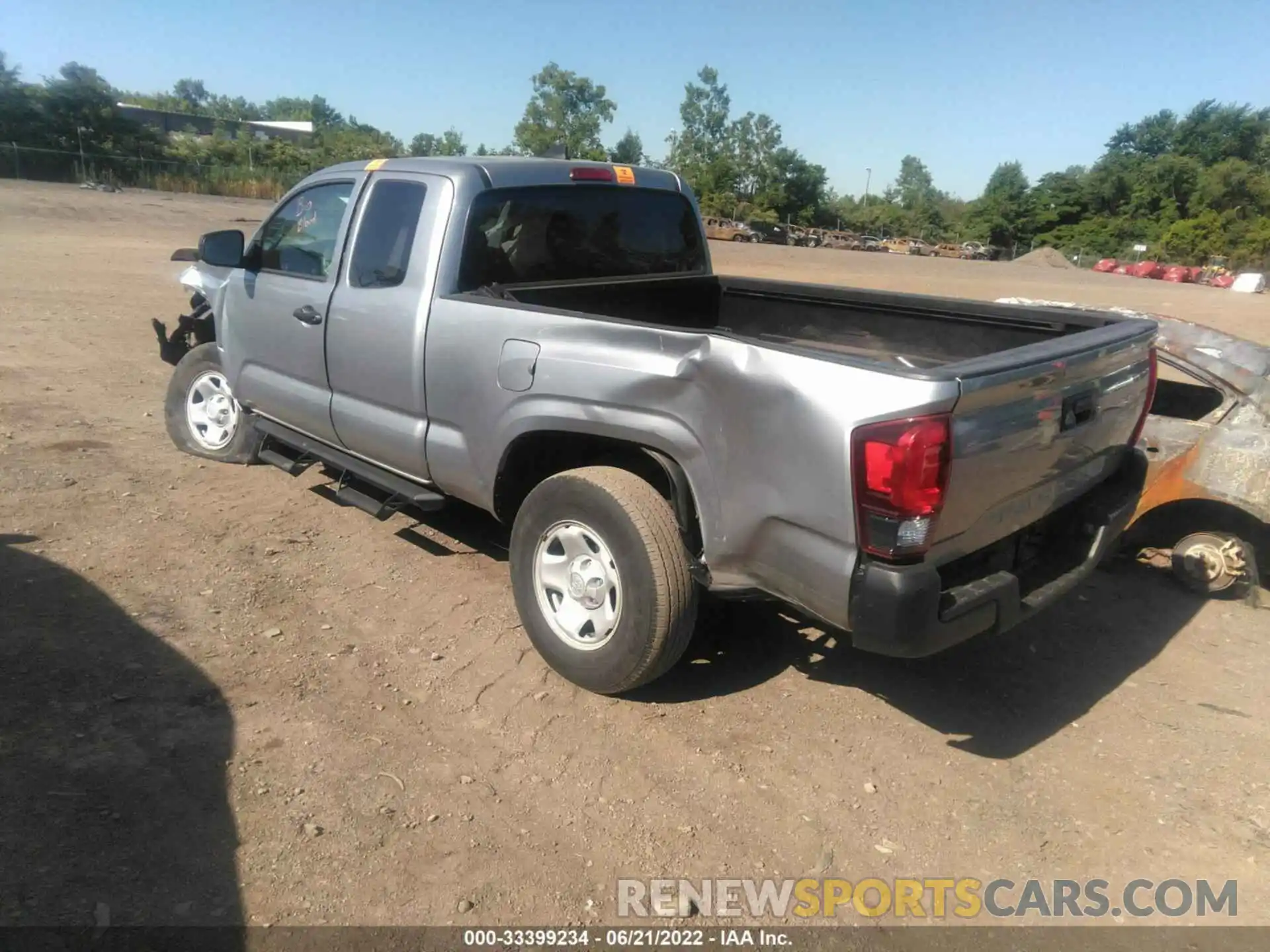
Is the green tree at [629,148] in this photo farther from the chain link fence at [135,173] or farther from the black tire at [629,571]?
the black tire at [629,571]

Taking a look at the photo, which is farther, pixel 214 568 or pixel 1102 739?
pixel 214 568

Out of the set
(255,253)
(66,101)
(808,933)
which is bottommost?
(808,933)

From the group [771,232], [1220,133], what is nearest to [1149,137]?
[1220,133]

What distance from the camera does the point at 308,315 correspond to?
4887 mm

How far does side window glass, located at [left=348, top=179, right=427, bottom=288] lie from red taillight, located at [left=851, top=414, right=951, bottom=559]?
98.7 inches

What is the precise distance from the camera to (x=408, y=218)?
4391mm

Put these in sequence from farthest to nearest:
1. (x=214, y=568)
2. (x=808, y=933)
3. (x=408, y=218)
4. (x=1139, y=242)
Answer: (x=1139, y=242), (x=214, y=568), (x=408, y=218), (x=808, y=933)

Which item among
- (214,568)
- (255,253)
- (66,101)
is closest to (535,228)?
(255,253)

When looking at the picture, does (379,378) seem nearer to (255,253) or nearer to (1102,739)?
(255,253)

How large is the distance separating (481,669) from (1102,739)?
250cm

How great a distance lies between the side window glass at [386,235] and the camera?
437cm

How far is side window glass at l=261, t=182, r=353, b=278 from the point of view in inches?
193

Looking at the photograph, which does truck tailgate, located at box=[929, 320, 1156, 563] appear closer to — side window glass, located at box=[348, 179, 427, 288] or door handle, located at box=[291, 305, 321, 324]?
side window glass, located at box=[348, 179, 427, 288]

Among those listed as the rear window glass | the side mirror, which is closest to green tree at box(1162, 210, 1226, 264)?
the rear window glass
